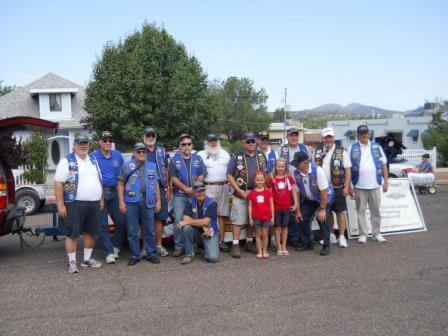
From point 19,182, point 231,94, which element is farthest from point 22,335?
point 231,94

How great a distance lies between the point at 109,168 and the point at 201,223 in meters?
1.57

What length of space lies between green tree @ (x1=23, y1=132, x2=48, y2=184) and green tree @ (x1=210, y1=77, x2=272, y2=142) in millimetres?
51259

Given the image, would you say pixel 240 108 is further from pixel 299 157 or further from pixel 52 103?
pixel 299 157

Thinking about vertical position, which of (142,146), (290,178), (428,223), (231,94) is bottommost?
(428,223)

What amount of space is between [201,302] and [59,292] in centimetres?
176

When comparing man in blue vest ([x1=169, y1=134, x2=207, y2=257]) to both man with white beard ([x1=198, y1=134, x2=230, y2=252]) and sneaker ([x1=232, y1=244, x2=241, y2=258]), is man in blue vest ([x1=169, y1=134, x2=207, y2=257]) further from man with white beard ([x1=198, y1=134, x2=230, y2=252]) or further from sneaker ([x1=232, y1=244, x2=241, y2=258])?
sneaker ([x1=232, y1=244, x2=241, y2=258])

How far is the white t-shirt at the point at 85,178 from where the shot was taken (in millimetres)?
6473

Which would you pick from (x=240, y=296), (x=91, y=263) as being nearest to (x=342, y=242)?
(x=240, y=296)

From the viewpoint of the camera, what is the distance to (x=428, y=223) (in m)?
10.2

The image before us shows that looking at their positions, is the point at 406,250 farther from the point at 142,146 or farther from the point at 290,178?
the point at 142,146

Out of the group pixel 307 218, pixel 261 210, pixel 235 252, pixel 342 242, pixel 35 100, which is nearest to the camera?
pixel 261 210

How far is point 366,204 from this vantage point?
8.25m

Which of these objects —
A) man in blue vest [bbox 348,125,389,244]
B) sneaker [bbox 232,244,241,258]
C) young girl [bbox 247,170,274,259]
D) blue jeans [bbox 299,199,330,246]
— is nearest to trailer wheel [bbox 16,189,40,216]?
sneaker [bbox 232,244,241,258]

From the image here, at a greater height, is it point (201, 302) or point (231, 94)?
point (231, 94)
